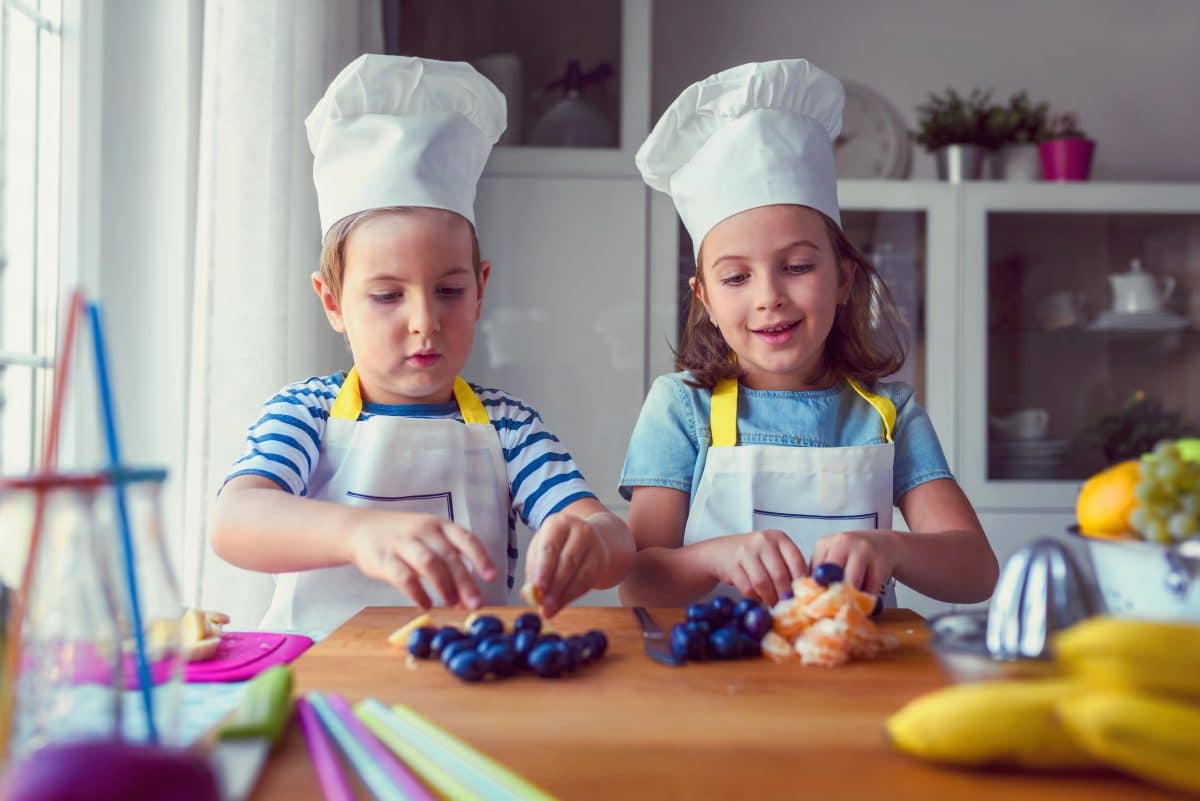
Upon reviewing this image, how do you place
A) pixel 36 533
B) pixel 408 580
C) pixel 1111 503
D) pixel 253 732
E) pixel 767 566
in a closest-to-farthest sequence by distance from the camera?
pixel 36 533 → pixel 253 732 → pixel 1111 503 → pixel 408 580 → pixel 767 566

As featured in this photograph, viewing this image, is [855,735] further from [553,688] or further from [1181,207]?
[1181,207]

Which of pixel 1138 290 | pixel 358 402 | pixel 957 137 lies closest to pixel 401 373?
pixel 358 402

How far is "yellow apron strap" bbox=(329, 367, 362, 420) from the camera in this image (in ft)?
3.68

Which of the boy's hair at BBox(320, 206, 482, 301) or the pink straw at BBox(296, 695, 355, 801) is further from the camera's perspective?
the boy's hair at BBox(320, 206, 482, 301)

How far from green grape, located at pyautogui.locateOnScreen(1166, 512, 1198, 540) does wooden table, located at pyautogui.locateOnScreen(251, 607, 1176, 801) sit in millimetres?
160

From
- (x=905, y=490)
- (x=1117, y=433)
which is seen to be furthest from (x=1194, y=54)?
(x=905, y=490)

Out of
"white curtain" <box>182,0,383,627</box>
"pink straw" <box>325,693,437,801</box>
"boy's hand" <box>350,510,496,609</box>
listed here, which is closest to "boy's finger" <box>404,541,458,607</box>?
"boy's hand" <box>350,510,496,609</box>

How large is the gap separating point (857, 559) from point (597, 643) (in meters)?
0.26

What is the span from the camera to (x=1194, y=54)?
2820mm

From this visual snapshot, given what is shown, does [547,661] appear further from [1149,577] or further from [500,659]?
[1149,577]

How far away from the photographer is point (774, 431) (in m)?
1.23

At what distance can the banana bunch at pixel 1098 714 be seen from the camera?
42cm

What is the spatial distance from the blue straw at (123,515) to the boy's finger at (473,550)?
26cm

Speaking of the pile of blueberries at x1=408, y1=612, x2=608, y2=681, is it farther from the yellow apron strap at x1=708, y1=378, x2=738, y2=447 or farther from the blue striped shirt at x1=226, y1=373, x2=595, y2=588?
the yellow apron strap at x1=708, y1=378, x2=738, y2=447
